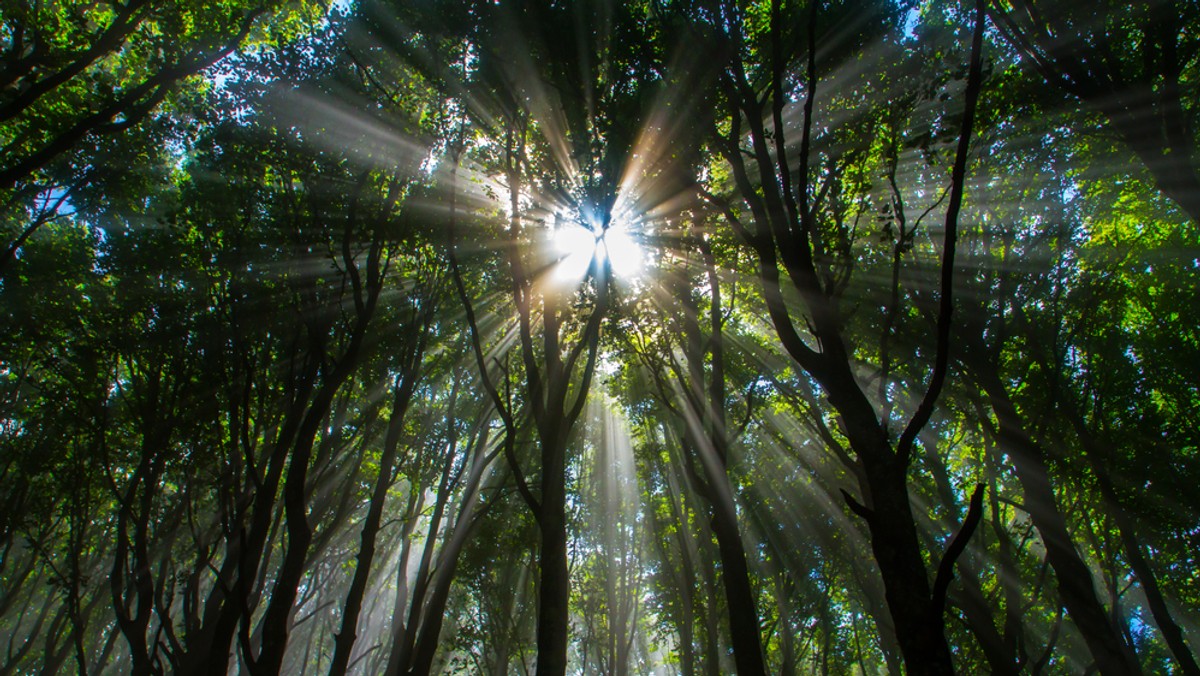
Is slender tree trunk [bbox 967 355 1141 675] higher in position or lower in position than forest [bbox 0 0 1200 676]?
lower

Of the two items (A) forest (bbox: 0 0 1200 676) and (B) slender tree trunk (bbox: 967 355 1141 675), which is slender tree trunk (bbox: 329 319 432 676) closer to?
(A) forest (bbox: 0 0 1200 676)

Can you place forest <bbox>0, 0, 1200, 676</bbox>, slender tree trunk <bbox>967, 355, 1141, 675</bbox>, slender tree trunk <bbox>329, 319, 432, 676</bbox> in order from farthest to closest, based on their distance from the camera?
slender tree trunk <bbox>329, 319, 432, 676</bbox>, slender tree trunk <bbox>967, 355, 1141, 675</bbox>, forest <bbox>0, 0, 1200, 676</bbox>

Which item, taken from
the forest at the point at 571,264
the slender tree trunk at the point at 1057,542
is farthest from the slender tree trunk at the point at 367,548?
the slender tree trunk at the point at 1057,542

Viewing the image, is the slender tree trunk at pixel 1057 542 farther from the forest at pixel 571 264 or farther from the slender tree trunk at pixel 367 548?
the slender tree trunk at pixel 367 548

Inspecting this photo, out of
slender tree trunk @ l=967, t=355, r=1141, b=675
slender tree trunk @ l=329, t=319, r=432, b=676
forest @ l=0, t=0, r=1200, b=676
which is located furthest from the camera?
slender tree trunk @ l=329, t=319, r=432, b=676

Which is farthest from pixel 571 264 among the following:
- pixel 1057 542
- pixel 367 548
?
pixel 1057 542

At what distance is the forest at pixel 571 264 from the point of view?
763 centimetres

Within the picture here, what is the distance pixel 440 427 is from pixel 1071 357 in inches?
694

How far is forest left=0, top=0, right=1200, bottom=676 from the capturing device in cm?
763

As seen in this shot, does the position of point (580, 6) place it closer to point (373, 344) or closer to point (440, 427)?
point (373, 344)

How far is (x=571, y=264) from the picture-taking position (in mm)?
10094

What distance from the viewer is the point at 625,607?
2420 cm

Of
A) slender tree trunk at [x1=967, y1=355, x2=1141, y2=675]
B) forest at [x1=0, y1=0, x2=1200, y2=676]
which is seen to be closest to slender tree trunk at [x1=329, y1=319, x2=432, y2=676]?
forest at [x1=0, y1=0, x2=1200, y2=676]

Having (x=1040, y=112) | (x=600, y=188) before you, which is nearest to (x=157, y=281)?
(x=600, y=188)
